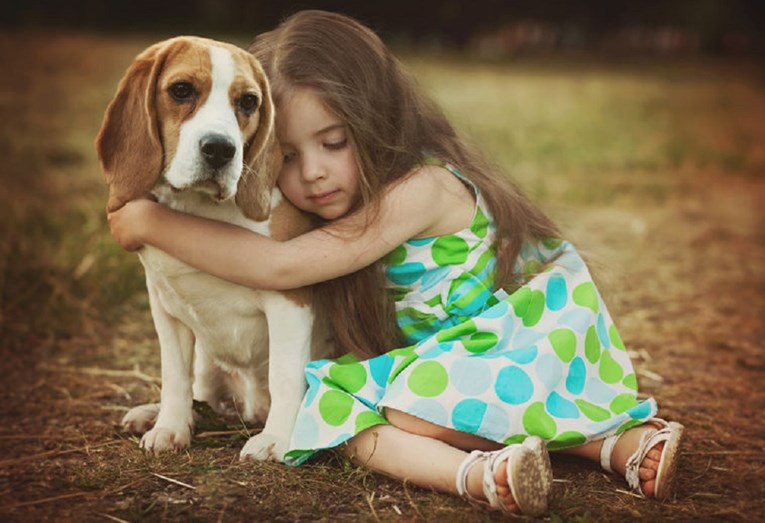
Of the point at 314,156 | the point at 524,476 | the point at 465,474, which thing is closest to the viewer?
the point at 524,476

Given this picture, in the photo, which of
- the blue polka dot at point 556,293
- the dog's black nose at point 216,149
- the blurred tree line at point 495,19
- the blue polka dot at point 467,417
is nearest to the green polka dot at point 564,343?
the blue polka dot at point 556,293

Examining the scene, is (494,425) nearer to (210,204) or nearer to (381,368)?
(381,368)

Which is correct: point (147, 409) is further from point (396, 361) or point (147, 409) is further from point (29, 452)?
point (396, 361)

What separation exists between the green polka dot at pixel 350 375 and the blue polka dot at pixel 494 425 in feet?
1.21

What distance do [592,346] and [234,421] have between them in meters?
1.16

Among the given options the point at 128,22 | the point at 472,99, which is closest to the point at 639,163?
the point at 472,99

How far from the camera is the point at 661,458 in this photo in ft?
7.97

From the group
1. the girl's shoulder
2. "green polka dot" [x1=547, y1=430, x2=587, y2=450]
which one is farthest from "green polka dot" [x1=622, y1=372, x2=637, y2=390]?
the girl's shoulder

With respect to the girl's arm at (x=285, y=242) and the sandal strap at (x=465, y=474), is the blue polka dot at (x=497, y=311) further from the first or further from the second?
the sandal strap at (x=465, y=474)

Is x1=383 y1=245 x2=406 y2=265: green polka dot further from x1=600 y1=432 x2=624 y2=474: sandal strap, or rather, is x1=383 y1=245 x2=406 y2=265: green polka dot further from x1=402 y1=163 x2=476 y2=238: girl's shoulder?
x1=600 y1=432 x2=624 y2=474: sandal strap

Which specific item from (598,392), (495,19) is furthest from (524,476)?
(495,19)

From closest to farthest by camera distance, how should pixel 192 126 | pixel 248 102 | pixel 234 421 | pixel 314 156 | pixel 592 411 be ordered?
pixel 192 126 → pixel 248 102 → pixel 592 411 → pixel 314 156 → pixel 234 421

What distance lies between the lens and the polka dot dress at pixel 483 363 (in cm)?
256

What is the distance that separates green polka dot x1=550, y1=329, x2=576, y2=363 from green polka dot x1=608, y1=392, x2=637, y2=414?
0.20 m
